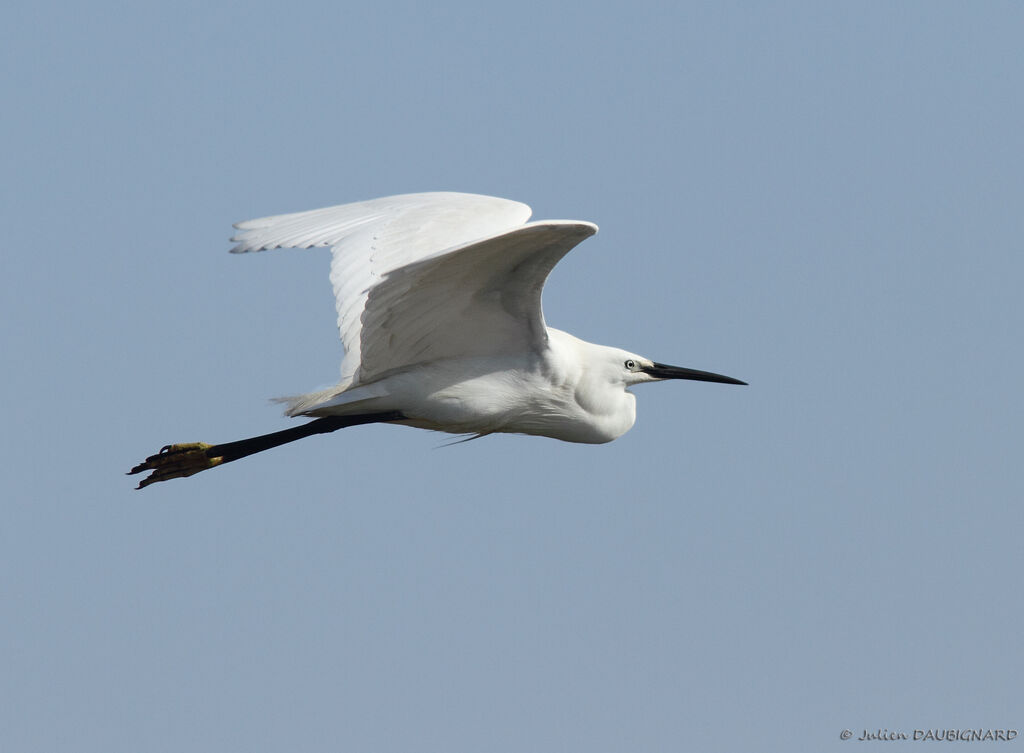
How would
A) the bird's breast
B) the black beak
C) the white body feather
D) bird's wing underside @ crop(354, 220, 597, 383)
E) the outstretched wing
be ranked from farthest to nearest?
the black beak < the bird's breast < the white body feather < the outstretched wing < bird's wing underside @ crop(354, 220, 597, 383)

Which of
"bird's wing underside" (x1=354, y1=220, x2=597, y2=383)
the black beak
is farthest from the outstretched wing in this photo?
the black beak

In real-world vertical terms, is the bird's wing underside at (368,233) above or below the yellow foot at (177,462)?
above

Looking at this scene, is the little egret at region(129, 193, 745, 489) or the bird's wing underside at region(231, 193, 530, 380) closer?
the little egret at region(129, 193, 745, 489)

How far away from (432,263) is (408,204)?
2863mm

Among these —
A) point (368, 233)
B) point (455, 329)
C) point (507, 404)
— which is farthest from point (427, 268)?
point (368, 233)

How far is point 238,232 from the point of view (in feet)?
31.0

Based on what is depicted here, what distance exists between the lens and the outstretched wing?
731 centimetres

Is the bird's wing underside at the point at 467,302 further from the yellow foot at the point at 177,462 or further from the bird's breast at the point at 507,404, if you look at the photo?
the yellow foot at the point at 177,462

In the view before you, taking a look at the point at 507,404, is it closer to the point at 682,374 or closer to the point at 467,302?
the point at 467,302

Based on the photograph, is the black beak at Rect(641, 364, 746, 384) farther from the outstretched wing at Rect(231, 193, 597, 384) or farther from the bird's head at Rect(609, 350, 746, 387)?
the outstretched wing at Rect(231, 193, 597, 384)

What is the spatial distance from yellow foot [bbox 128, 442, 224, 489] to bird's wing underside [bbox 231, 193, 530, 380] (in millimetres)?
1297

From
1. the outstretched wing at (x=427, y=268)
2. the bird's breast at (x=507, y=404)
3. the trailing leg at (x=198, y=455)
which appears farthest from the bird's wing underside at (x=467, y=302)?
the trailing leg at (x=198, y=455)

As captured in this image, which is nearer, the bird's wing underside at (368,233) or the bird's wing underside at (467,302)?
the bird's wing underside at (467,302)

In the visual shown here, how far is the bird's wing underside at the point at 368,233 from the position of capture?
28.5 ft
